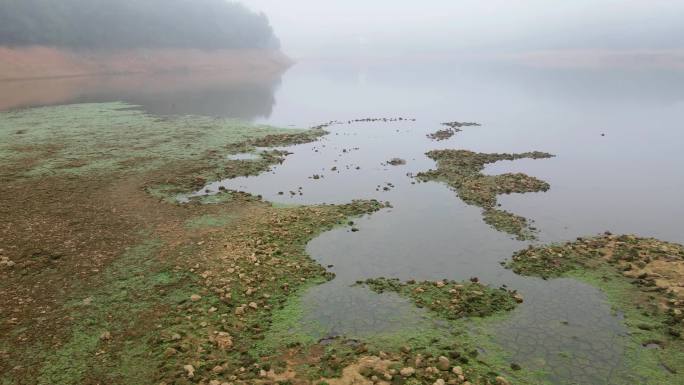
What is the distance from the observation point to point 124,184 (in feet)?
87.9

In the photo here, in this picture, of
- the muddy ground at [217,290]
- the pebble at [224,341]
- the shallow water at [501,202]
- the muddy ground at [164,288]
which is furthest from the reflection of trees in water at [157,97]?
the pebble at [224,341]

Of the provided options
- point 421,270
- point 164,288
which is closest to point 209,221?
point 164,288

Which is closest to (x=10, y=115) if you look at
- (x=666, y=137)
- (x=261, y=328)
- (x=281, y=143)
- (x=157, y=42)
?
(x=281, y=143)

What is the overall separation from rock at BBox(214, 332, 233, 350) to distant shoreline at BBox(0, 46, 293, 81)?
118624 mm

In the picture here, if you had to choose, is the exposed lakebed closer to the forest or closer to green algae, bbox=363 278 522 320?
green algae, bbox=363 278 522 320

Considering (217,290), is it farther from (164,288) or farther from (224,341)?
(224,341)

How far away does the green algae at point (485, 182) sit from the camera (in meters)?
22.2

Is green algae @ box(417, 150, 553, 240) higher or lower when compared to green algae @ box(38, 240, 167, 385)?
higher

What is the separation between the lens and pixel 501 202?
25.5m

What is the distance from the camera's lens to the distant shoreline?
107 meters

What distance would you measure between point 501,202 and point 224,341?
18770 millimetres

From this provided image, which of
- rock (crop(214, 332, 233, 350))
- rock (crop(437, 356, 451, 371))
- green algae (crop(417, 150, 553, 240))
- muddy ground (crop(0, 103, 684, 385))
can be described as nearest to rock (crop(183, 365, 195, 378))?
muddy ground (crop(0, 103, 684, 385))

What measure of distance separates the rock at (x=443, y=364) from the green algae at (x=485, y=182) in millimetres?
11011

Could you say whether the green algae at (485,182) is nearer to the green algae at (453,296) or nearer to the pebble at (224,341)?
the green algae at (453,296)
